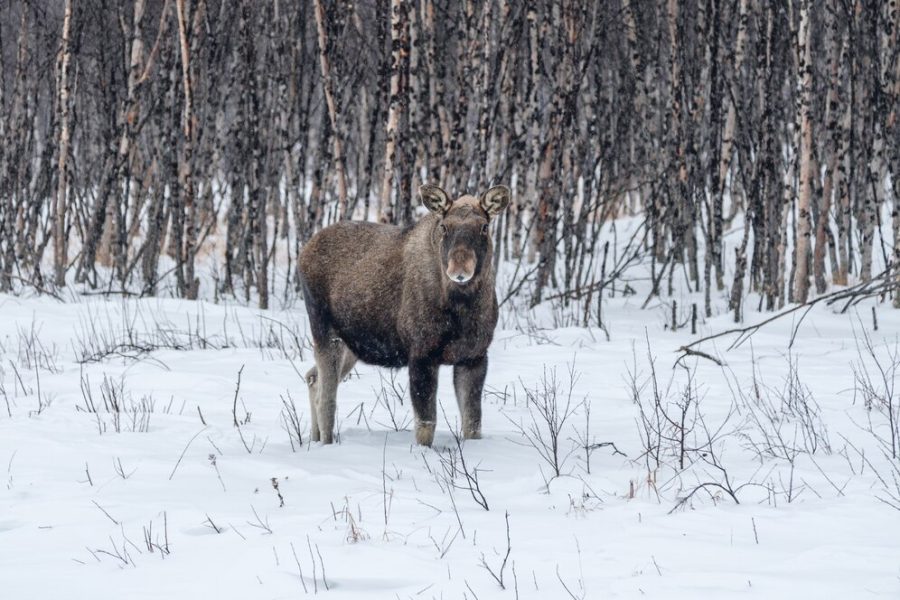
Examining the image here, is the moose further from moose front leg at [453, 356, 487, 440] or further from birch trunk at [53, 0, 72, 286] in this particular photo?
birch trunk at [53, 0, 72, 286]

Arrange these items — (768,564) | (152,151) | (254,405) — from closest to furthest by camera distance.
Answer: (768,564) < (254,405) < (152,151)

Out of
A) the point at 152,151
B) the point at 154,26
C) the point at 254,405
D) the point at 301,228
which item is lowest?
the point at 254,405

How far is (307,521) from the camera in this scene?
4.01 m

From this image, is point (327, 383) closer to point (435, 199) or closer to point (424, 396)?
point (424, 396)

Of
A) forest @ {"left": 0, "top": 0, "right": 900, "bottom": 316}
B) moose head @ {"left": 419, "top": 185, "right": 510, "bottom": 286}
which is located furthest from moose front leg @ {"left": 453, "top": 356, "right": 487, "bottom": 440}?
forest @ {"left": 0, "top": 0, "right": 900, "bottom": 316}

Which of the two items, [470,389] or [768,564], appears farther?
[470,389]

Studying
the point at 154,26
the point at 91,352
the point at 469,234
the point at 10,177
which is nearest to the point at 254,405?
the point at 469,234

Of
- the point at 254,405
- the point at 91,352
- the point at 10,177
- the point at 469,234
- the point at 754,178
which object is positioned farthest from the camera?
the point at 10,177

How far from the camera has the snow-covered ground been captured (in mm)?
3297

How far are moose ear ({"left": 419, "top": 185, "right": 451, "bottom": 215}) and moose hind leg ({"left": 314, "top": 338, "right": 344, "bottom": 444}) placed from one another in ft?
3.67

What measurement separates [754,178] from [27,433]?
24.7ft

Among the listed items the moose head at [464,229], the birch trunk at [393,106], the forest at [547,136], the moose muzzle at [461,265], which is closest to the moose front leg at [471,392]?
the moose head at [464,229]

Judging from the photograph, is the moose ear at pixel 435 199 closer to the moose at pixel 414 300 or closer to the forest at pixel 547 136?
the moose at pixel 414 300

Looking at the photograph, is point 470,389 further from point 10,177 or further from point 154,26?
point 154,26
